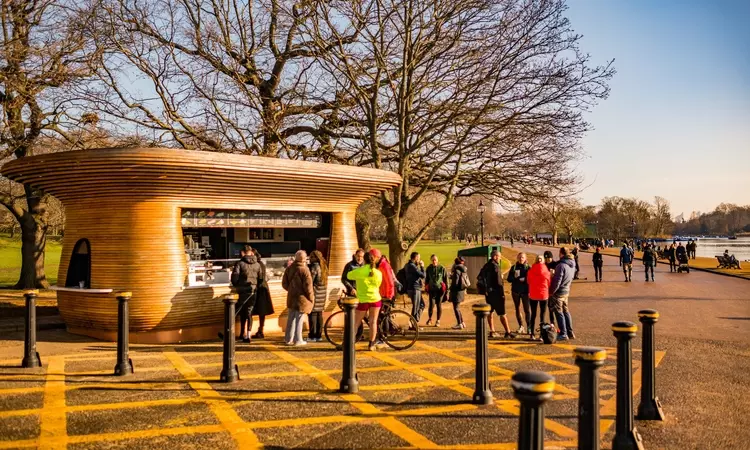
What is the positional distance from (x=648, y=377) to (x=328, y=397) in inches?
131

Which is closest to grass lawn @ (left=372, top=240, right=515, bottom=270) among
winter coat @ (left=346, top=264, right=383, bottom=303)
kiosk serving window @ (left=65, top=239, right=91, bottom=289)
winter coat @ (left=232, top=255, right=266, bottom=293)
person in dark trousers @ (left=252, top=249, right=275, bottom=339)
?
person in dark trousers @ (left=252, top=249, right=275, bottom=339)

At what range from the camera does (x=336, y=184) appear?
1178 centimetres

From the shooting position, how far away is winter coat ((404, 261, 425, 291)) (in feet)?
37.2

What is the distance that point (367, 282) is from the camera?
8836mm

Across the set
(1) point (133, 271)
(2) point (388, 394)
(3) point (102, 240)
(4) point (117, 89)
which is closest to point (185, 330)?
(1) point (133, 271)

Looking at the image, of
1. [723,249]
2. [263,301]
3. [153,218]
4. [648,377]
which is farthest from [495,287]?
[723,249]

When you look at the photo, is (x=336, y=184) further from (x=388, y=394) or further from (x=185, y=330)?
(x=388, y=394)

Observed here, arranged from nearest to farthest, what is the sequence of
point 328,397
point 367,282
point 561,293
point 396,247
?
point 328,397 → point 367,282 → point 561,293 → point 396,247

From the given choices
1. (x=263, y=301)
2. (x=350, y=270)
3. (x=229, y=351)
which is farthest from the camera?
(x=263, y=301)

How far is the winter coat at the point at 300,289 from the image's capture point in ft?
31.5

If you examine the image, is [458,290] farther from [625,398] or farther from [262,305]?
[625,398]

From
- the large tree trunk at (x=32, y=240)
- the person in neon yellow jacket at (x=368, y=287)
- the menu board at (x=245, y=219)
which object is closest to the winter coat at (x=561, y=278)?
the person in neon yellow jacket at (x=368, y=287)

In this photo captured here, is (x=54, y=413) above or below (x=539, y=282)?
below

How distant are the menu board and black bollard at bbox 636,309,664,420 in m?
7.61
